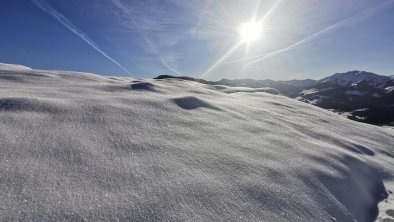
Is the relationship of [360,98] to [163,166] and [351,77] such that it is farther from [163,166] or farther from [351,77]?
[163,166]

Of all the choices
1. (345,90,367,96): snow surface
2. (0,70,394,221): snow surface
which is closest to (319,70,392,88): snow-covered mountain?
(345,90,367,96): snow surface

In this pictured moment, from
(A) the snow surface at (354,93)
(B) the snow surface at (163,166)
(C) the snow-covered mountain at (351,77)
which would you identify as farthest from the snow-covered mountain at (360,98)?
(B) the snow surface at (163,166)

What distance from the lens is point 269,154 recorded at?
4.07m

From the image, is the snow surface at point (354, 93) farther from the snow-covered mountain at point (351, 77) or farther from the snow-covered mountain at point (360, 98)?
the snow-covered mountain at point (351, 77)

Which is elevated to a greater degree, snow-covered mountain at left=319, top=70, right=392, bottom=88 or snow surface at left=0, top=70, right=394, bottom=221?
snow-covered mountain at left=319, top=70, right=392, bottom=88

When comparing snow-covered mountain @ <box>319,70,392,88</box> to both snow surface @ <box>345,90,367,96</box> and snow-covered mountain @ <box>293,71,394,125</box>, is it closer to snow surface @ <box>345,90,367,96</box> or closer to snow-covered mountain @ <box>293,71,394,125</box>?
snow-covered mountain @ <box>293,71,394,125</box>

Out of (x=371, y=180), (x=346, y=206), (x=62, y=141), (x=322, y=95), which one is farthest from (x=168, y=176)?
(x=322, y=95)

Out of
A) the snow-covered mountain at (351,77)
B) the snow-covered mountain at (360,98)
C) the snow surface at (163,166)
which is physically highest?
the snow-covered mountain at (351,77)

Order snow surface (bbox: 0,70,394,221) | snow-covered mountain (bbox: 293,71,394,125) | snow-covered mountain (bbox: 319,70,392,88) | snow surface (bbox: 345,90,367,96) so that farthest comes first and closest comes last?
snow-covered mountain (bbox: 319,70,392,88) < snow surface (bbox: 345,90,367,96) < snow-covered mountain (bbox: 293,71,394,125) < snow surface (bbox: 0,70,394,221)

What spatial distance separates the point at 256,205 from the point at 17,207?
2022 mm

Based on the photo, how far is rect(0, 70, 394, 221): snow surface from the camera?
2309mm

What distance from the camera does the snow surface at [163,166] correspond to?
231cm

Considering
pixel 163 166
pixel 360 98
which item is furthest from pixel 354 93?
pixel 163 166

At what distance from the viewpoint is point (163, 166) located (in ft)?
10.0
